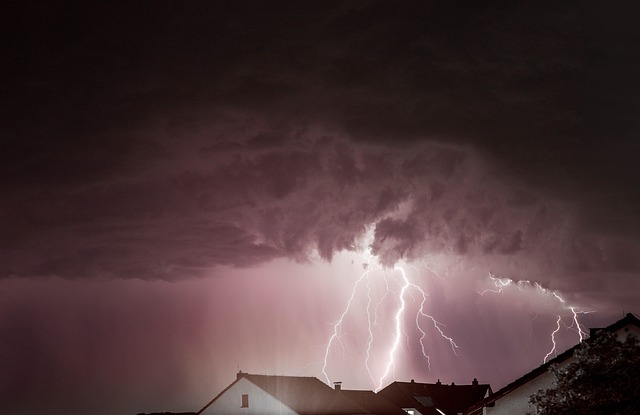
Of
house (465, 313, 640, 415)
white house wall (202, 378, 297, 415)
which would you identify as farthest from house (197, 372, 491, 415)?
house (465, 313, 640, 415)

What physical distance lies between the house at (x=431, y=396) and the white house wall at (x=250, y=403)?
24818mm

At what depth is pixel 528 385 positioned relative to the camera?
30797 mm

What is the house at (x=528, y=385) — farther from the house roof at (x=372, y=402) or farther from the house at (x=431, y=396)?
the house at (x=431, y=396)

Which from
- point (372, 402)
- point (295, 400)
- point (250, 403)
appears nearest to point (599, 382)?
point (295, 400)

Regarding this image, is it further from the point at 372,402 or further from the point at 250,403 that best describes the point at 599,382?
the point at 372,402

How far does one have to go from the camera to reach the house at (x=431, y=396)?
81.2 m

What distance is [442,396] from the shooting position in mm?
89125

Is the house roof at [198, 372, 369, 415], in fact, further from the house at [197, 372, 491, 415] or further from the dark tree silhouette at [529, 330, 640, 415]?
the dark tree silhouette at [529, 330, 640, 415]

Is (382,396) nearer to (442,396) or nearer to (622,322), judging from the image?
(442,396)

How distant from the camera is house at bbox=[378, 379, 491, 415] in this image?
8125 cm

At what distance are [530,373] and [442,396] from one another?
6055 cm

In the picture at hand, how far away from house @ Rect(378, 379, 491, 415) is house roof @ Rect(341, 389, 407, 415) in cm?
389

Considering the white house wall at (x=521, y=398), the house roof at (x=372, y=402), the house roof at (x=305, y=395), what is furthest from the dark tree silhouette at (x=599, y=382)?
the house roof at (x=372, y=402)

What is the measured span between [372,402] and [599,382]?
47.1 m
